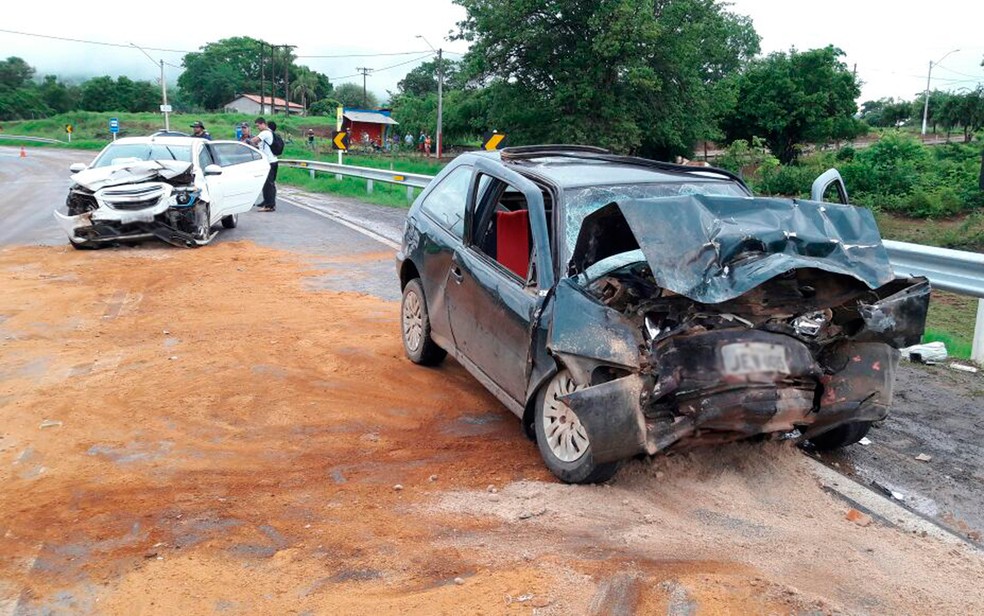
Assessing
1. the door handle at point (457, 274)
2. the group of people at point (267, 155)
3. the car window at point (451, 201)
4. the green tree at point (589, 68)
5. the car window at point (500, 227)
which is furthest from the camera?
the green tree at point (589, 68)

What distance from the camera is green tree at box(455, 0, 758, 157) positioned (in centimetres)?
3609

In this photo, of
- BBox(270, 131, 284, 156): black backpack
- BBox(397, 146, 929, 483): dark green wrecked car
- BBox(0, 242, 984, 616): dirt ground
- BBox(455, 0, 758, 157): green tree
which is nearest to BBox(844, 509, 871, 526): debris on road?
BBox(0, 242, 984, 616): dirt ground

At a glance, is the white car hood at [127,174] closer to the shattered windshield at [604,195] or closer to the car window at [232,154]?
the car window at [232,154]

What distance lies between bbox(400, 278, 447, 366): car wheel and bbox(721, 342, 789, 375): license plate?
3.02m

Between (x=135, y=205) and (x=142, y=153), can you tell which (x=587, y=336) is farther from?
(x=142, y=153)

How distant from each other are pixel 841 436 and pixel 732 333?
5.05ft

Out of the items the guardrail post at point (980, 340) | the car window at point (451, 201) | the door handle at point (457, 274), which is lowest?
the guardrail post at point (980, 340)

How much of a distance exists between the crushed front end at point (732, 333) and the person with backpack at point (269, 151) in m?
15.5

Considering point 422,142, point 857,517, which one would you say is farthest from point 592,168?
point 422,142

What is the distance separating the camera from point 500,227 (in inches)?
232

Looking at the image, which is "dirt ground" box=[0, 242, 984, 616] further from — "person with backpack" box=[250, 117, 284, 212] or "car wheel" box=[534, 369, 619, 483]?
"person with backpack" box=[250, 117, 284, 212]

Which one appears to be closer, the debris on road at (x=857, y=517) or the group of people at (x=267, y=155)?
the debris on road at (x=857, y=517)

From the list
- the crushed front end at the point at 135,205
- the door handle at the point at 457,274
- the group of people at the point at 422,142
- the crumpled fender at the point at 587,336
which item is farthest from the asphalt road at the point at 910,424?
the group of people at the point at 422,142

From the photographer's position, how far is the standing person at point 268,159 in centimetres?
1885
